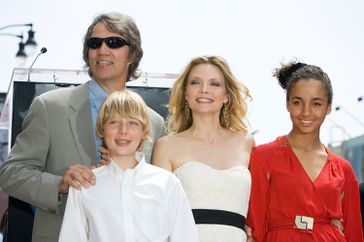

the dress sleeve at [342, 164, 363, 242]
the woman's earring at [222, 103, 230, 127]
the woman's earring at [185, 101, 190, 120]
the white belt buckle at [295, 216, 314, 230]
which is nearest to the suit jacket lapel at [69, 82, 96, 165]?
the woman's earring at [185, 101, 190, 120]

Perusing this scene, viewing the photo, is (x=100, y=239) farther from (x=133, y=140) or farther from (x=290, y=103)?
(x=290, y=103)

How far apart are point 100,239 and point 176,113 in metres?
1.20

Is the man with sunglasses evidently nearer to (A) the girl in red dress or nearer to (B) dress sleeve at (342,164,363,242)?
(A) the girl in red dress

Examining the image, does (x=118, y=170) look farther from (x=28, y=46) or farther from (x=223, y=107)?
(x=28, y=46)

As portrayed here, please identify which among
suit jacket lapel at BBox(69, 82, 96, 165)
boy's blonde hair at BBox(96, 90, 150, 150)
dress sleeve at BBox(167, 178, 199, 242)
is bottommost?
dress sleeve at BBox(167, 178, 199, 242)

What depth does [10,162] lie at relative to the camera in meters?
3.15

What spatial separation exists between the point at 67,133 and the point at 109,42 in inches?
24.3

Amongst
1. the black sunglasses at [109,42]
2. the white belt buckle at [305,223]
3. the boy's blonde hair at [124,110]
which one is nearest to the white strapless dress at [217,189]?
the white belt buckle at [305,223]

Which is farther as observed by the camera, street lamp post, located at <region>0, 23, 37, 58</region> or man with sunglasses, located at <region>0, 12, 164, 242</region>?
street lamp post, located at <region>0, 23, 37, 58</region>

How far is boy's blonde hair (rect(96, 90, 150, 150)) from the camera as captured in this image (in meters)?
2.96

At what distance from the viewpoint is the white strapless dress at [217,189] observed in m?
3.30

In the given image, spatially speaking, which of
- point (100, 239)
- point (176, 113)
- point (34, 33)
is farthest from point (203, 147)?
point (34, 33)

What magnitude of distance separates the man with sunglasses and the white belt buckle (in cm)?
92

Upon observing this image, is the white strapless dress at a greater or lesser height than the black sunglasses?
lesser
